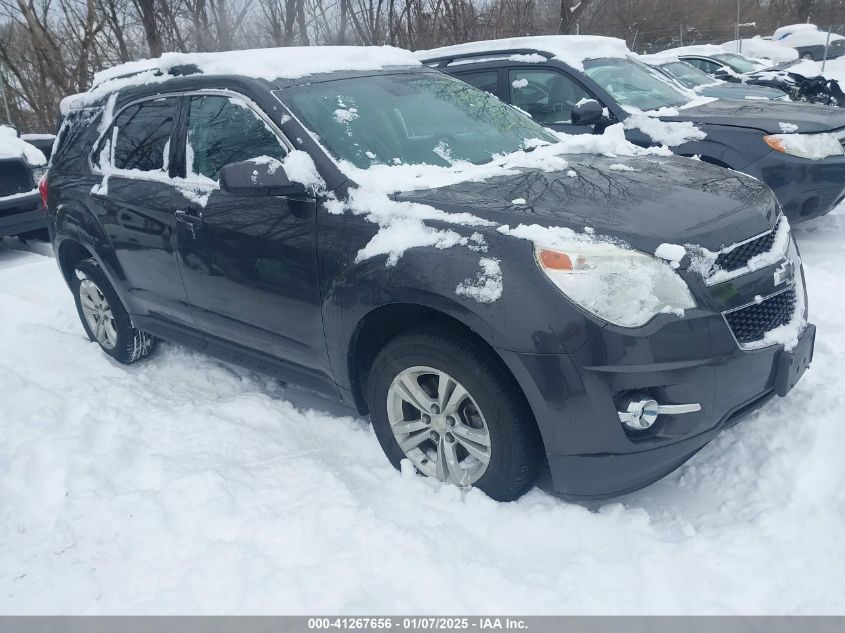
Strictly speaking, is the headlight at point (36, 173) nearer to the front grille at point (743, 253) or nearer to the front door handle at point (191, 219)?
the front door handle at point (191, 219)

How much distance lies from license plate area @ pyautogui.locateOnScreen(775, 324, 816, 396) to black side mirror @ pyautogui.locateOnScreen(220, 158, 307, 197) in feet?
6.88

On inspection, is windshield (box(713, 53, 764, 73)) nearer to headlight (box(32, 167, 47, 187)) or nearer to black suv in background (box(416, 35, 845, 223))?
black suv in background (box(416, 35, 845, 223))

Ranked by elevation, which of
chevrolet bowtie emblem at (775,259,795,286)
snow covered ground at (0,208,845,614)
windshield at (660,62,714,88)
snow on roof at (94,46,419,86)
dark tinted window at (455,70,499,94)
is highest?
snow on roof at (94,46,419,86)

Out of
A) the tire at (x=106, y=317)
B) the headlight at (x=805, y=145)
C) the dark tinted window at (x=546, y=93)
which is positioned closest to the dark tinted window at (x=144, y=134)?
the tire at (x=106, y=317)

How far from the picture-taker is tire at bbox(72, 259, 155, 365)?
183 inches

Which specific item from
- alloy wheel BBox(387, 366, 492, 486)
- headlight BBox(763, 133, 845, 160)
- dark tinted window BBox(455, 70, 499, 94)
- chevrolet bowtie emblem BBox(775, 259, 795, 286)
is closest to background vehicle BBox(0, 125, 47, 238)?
dark tinted window BBox(455, 70, 499, 94)

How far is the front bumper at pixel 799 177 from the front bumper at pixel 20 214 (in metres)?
7.32

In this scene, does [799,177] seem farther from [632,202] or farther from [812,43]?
[812,43]

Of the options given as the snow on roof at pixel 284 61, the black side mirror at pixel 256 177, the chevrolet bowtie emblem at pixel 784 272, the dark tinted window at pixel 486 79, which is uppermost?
the snow on roof at pixel 284 61

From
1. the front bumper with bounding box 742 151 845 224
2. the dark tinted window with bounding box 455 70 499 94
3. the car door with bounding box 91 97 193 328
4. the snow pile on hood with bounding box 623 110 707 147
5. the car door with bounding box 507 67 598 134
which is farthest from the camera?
the dark tinted window with bounding box 455 70 499 94

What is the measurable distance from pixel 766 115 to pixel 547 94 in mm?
1905

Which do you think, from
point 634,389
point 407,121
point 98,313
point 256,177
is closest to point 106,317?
point 98,313

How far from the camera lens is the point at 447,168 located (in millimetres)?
3283

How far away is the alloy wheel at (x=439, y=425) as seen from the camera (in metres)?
2.80
